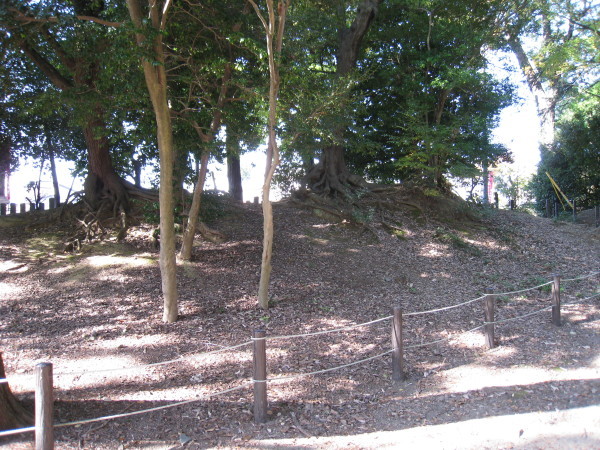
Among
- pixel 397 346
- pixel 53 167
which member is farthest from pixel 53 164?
pixel 397 346

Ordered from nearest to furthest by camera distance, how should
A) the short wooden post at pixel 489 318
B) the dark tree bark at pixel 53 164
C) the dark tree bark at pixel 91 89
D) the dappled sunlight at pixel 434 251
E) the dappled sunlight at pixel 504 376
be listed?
the dappled sunlight at pixel 504 376 → the short wooden post at pixel 489 318 → the dark tree bark at pixel 91 89 → the dappled sunlight at pixel 434 251 → the dark tree bark at pixel 53 164

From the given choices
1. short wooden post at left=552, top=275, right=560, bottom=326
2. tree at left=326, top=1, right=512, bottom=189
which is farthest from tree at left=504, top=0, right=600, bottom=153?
short wooden post at left=552, top=275, right=560, bottom=326

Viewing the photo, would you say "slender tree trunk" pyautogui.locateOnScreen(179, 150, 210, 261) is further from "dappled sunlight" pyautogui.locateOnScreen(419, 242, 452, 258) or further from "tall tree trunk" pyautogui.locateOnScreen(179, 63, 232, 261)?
"dappled sunlight" pyautogui.locateOnScreen(419, 242, 452, 258)

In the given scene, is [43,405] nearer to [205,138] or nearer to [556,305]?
[205,138]

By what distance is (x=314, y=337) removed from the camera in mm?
7824

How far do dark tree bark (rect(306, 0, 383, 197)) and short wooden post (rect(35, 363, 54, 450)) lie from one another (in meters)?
12.4

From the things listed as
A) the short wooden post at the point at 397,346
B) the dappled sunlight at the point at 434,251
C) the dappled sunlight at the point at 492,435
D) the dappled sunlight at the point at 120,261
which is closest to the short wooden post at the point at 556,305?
the dappled sunlight at the point at 492,435

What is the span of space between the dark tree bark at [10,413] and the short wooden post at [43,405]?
86cm

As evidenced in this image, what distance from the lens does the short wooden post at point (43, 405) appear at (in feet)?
11.8

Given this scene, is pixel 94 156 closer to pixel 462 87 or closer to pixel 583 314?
pixel 462 87

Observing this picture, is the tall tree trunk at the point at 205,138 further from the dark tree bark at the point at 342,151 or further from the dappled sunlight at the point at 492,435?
the dappled sunlight at the point at 492,435

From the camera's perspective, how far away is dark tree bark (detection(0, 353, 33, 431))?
4230mm

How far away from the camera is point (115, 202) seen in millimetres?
13086

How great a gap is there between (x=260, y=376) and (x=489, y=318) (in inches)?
161
